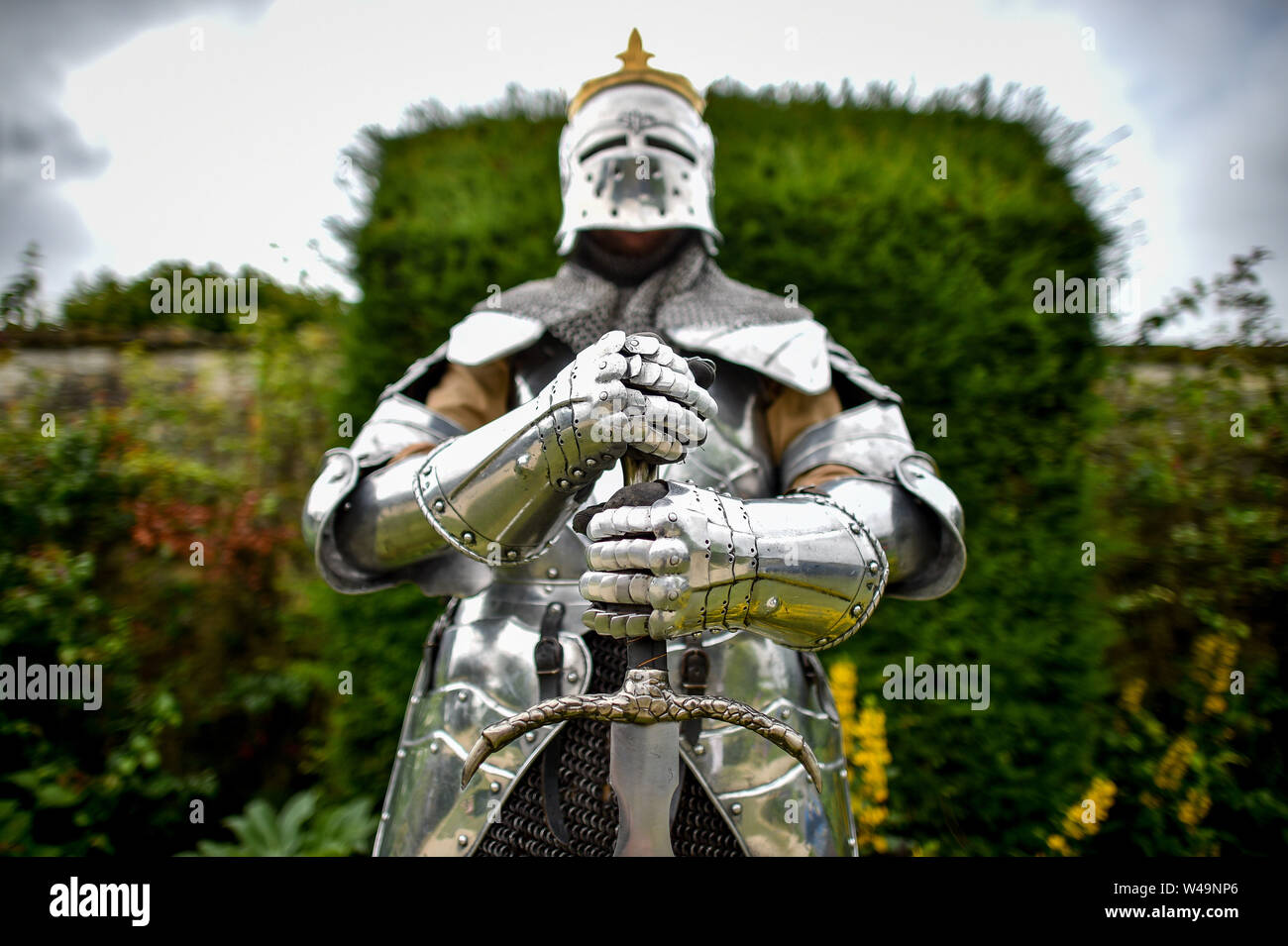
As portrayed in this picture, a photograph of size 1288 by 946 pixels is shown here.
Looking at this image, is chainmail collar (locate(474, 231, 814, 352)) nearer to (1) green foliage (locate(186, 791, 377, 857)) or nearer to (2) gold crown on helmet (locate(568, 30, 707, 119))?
(2) gold crown on helmet (locate(568, 30, 707, 119))

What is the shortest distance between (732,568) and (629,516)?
185mm

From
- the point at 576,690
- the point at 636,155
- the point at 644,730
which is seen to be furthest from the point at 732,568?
the point at 636,155

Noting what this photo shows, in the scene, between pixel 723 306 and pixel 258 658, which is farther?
pixel 258 658

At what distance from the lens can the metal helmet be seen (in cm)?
181

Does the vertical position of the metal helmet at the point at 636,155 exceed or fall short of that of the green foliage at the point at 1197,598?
it exceeds it

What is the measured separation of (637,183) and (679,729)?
1.20m

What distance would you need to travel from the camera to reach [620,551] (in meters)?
1.18

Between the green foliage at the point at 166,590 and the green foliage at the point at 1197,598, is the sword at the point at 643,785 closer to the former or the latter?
the green foliage at the point at 166,590

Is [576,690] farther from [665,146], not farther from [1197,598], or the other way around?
[1197,598]

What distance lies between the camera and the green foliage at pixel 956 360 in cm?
322

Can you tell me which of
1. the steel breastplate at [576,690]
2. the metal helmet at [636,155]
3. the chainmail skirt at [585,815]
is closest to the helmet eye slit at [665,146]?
the metal helmet at [636,155]
